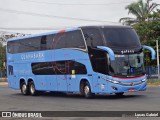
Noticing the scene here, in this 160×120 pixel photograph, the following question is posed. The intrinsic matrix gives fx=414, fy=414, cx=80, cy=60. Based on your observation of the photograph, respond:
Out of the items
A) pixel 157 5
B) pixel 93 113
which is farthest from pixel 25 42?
pixel 157 5

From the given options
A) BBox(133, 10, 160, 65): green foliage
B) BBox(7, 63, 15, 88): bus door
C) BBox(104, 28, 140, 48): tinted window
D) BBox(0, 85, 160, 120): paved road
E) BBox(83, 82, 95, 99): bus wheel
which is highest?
BBox(133, 10, 160, 65): green foliage

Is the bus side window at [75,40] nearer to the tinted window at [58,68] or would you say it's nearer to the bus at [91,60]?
the bus at [91,60]

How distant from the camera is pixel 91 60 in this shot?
22.0m

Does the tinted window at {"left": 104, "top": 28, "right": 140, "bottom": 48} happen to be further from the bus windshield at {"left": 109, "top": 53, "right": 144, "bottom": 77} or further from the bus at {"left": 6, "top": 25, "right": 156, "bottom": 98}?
the bus windshield at {"left": 109, "top": 53, "right": 144, "bottom": 77}

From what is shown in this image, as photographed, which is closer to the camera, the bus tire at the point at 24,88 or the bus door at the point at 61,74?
the bus door at the point at 61,74

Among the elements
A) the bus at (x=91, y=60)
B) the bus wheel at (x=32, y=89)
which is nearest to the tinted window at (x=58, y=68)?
the bus at (x=91, y=60)

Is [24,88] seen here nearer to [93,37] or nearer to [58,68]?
[58,68]

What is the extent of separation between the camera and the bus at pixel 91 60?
2133cm

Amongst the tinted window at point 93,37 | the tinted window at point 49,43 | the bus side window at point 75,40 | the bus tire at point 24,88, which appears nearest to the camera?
the tinted window at point 93,37

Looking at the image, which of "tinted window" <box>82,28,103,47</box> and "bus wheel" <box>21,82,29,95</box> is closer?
"tinted window" <box>82,28,103,47</box>

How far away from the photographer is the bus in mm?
21328

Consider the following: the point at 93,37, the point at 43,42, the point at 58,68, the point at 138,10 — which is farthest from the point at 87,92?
the point at 138,10

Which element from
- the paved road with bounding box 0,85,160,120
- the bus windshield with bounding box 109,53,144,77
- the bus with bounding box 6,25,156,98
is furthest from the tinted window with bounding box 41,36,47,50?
the bus windshield with bounding box 109,53,144,77

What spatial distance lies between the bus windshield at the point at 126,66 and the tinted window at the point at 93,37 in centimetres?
129
